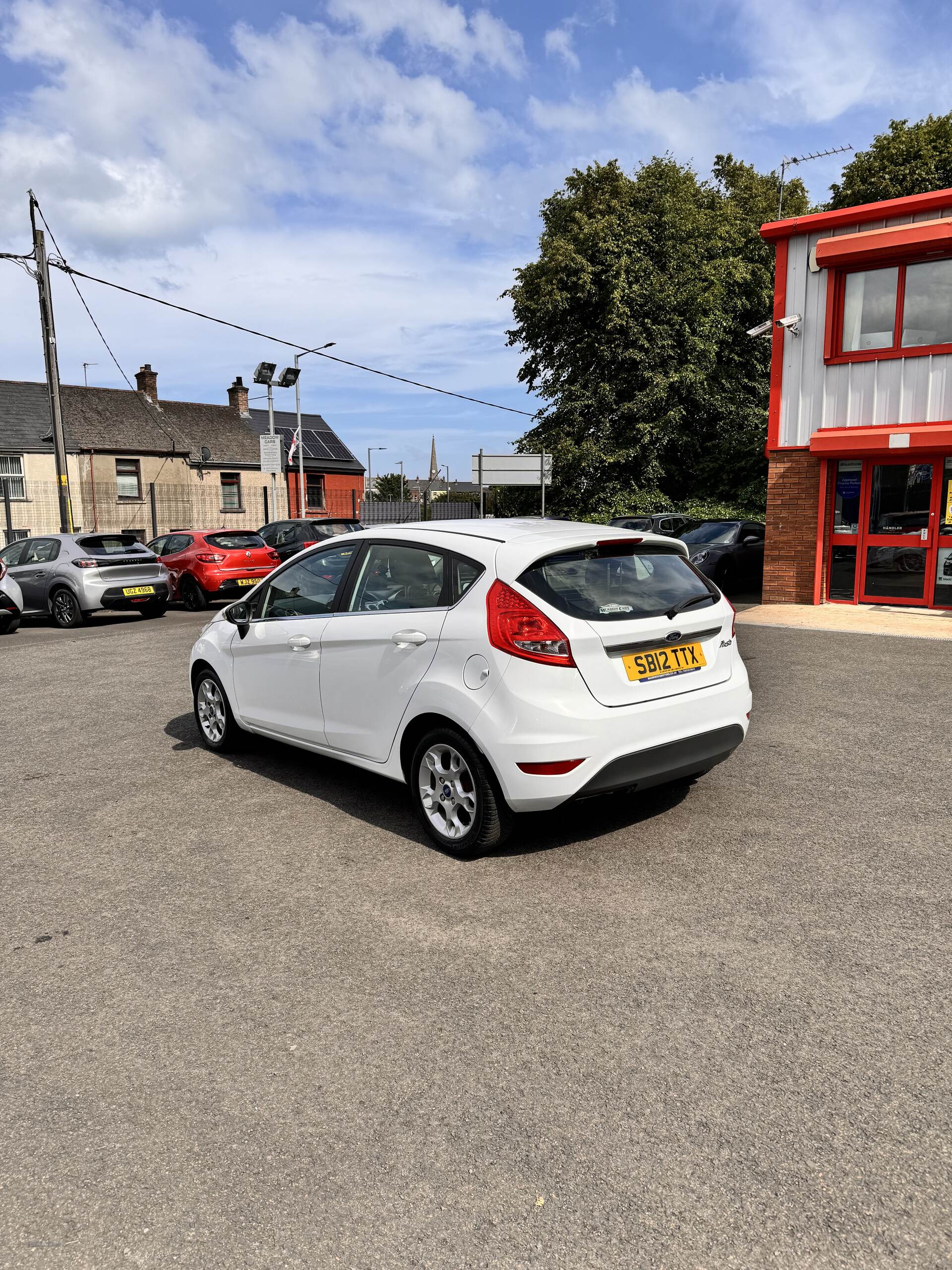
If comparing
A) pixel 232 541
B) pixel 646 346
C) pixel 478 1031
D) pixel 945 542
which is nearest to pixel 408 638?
pixel 478 1031

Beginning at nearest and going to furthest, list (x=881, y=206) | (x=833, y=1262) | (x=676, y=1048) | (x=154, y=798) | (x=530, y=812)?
1. (x=833, y=1262)
2. (x=676, y=1048)
3. (x=530, y=812)
4. (x=154, y=798)
5. (x=881, y=206)

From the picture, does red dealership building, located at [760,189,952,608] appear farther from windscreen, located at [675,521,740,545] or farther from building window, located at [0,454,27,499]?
building window, located at [0,454,27,499]

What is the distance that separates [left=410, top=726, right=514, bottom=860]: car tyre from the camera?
421 cm

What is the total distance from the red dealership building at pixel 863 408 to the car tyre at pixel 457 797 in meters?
10.9

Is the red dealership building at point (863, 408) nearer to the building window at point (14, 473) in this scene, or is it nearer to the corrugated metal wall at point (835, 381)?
the corrugated metal wall at point (835, 381)

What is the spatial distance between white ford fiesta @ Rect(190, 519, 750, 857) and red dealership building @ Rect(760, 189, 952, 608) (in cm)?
994

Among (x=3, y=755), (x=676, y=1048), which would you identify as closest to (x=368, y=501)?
(x=3, y=755)

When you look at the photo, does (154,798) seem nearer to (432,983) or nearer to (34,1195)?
(432,983)

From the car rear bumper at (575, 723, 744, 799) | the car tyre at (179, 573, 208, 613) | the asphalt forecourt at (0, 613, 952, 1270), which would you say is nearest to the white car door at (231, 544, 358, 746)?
the asphalt forecourt at (0, 613, 952, 1270)

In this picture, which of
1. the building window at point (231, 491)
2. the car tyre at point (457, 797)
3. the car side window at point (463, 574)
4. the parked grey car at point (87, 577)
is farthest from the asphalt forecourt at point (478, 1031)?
the building window at point (231, 491)

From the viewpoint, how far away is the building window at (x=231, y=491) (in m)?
41.9

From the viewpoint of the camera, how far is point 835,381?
45.5 feet

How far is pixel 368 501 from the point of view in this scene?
61.5 meters

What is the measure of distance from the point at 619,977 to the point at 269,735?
309 centimetres
